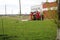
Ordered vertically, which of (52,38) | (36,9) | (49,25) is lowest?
(52,38)

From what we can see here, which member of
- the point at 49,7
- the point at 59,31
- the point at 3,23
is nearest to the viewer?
the point at 59,31

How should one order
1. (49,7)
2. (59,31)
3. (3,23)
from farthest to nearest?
(3,23) < (49,7) < (59,31)

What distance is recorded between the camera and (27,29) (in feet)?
10.8

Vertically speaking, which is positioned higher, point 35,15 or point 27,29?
point 35,15

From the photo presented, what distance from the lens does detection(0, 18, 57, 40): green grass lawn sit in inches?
126

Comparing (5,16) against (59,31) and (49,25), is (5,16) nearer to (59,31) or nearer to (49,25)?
(49,25)

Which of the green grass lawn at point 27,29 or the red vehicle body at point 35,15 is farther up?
the red vehicle body at point 35,15

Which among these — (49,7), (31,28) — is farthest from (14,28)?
(49,7)

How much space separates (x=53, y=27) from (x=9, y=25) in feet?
2.73

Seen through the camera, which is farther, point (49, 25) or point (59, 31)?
point (49, 25)

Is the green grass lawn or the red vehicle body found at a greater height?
the red vehicle body

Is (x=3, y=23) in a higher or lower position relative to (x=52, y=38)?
higher

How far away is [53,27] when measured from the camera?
10.8 feet

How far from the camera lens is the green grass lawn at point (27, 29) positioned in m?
3.21
